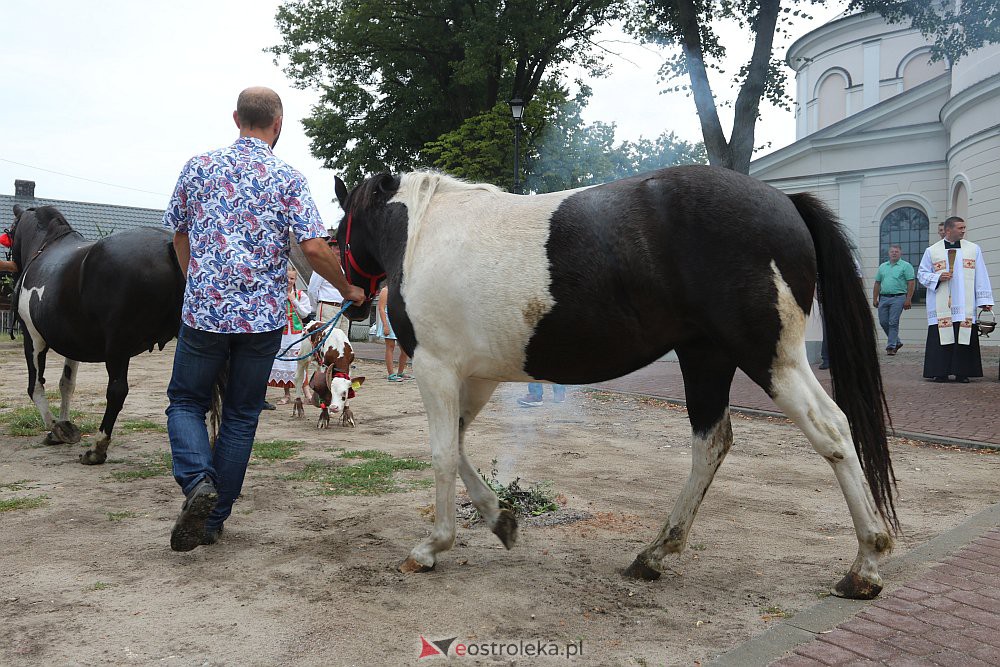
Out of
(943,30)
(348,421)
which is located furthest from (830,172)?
(348,421)

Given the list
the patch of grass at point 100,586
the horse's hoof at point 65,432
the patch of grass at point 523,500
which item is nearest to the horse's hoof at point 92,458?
the horse's hoof at point 65,432

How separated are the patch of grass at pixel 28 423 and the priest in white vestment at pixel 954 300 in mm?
11187

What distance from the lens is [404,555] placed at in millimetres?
3713

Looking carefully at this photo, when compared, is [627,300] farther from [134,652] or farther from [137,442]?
[137,442]

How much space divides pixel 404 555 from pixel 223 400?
1234 mm

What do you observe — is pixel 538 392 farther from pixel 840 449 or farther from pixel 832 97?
pixel 832 97

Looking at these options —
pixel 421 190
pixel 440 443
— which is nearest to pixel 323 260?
pixel 421 190

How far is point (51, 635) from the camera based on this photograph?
8.93ft

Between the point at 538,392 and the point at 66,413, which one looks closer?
the point at 66,413

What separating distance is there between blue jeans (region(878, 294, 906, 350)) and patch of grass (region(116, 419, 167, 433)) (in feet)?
45.9

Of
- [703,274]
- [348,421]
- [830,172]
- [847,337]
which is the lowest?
[348,421]

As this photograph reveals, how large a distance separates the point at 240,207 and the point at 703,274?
89.1 inches

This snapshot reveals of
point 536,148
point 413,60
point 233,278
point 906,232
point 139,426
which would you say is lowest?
point 139,426

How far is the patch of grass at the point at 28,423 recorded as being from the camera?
286 inches
